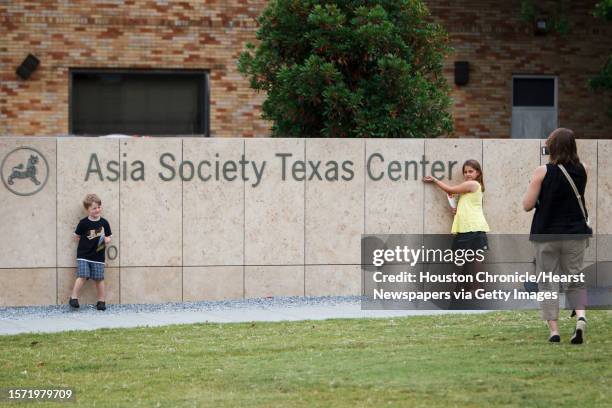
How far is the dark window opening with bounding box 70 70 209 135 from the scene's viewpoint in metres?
20.3

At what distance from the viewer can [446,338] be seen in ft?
32.7

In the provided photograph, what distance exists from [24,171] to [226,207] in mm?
2369

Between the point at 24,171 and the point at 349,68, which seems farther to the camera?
the point at 349,68

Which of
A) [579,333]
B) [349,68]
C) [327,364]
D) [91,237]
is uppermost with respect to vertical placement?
[349,68]

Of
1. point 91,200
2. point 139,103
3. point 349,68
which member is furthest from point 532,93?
point 91,200

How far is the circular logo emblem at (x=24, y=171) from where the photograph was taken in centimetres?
1316

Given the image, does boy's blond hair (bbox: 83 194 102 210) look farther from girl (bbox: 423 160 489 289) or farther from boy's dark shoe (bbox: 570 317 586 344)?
boy's dark shoe (bbox: 570 317 586 344)

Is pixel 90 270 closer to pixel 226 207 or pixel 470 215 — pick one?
pixel 226 207

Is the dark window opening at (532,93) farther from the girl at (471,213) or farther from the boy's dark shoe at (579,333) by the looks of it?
the boy's dark shoe at (579,333)

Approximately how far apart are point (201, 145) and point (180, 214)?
2.80 feet

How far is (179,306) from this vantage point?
1326 cm

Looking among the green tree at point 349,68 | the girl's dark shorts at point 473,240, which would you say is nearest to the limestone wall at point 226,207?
the girl's dark shorts at point 473,240

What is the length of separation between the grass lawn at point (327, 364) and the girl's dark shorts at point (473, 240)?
6.41 ft

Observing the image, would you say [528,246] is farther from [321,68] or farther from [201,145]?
[201,145]
